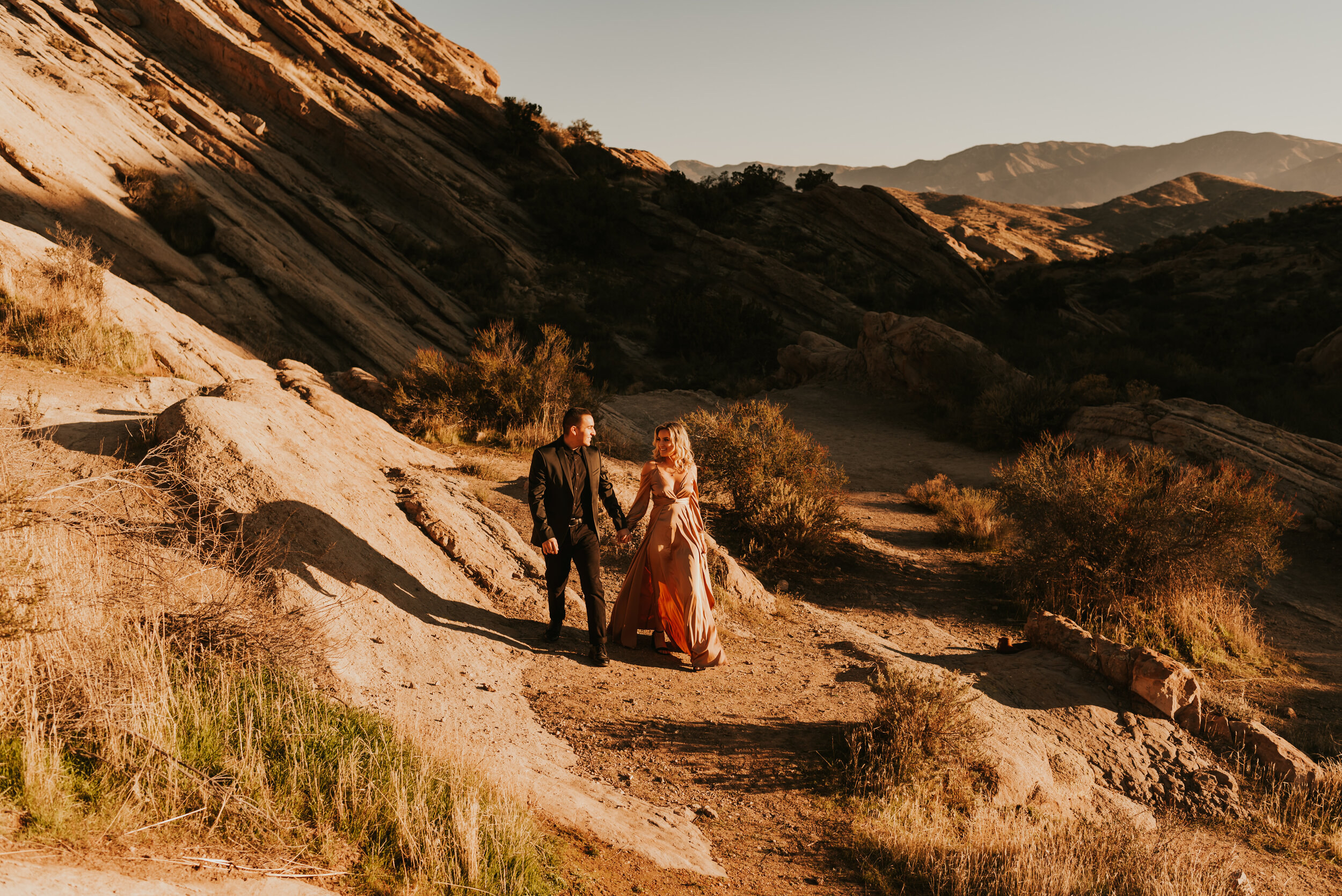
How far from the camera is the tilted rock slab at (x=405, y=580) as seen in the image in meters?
3.95

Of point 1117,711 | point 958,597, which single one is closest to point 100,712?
point 1117,711

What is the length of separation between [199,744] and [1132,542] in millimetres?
8518

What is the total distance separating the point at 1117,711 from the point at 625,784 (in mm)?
4326

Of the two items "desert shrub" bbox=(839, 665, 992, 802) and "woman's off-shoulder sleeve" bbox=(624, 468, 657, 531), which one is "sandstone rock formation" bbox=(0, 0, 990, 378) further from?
"desert shrub" bbox=(839, 665, 992, 802)

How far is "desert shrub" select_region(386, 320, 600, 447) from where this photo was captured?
10.8 meters

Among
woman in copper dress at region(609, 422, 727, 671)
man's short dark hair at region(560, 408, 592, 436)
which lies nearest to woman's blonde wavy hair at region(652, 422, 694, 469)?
woman in copper dress at region(609, 422, 727, 671)

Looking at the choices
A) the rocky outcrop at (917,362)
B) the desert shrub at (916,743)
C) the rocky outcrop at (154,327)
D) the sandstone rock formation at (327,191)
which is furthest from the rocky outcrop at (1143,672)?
the sandstone rock formation at (327,191)

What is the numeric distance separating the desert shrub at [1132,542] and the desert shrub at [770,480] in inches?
92.9

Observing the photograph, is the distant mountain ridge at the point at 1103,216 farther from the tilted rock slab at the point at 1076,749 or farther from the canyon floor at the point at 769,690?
the tilted rock slab at the point at 1076,749

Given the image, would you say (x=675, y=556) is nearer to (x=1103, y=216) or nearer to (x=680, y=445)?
(x=680, y=445)

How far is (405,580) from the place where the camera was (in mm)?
5680

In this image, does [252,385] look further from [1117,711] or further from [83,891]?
[1117,711]

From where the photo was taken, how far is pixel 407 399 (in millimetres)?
10789

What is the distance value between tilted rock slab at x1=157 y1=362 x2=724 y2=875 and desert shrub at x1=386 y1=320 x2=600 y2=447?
3.16 m
